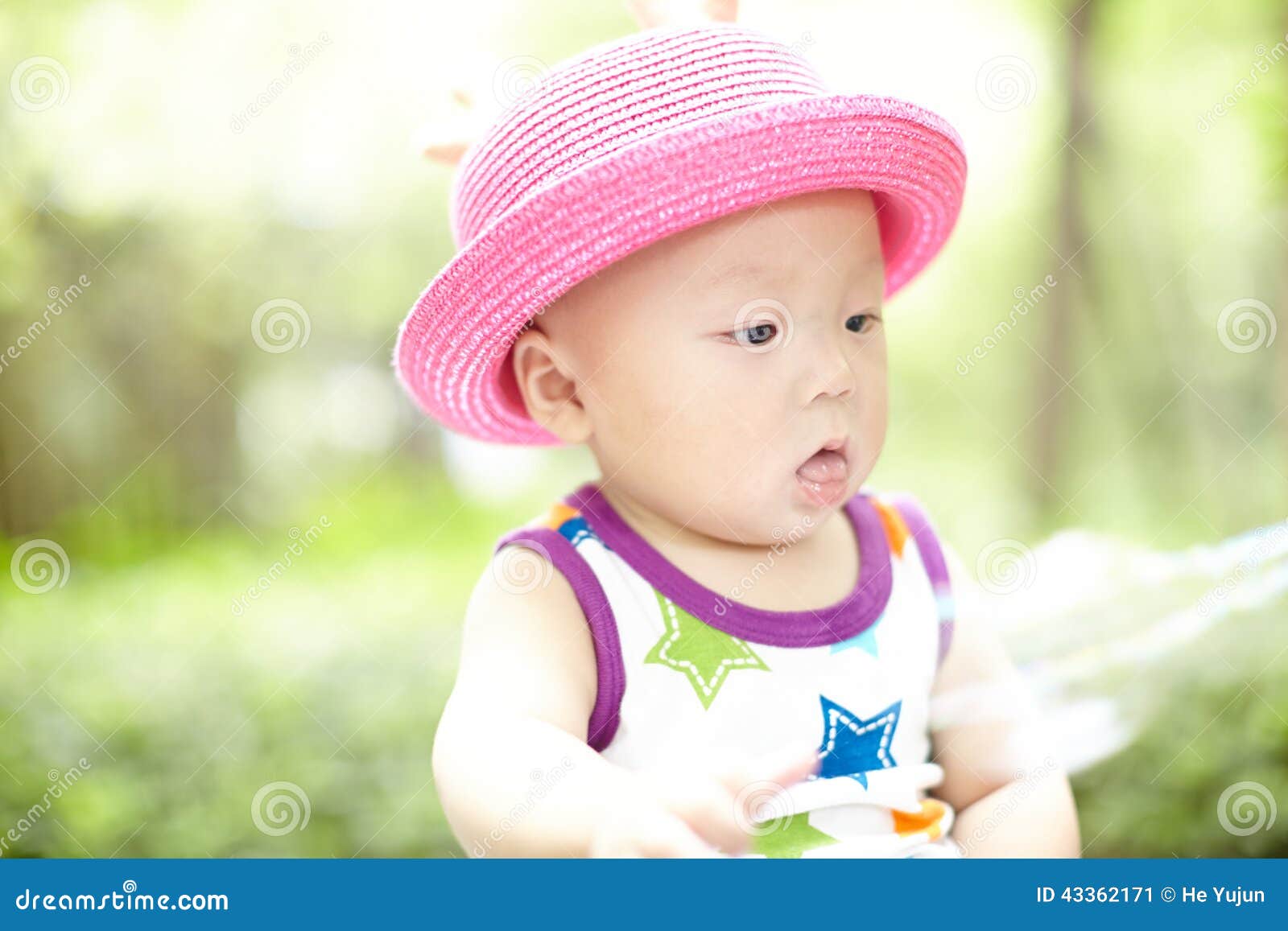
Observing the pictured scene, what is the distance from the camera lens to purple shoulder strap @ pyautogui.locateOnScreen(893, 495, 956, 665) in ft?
4.91

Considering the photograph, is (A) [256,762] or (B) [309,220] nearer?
(A) [256,762]

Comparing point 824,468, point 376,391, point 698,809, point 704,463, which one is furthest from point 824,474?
point 376,391

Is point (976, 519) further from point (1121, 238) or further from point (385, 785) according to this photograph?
point (385, 785)

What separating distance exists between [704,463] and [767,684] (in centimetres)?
27

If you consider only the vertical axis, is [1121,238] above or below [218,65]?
above

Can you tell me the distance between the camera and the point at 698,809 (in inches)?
38.6

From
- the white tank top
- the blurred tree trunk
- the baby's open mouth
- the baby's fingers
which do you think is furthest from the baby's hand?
the blurred tree trunk

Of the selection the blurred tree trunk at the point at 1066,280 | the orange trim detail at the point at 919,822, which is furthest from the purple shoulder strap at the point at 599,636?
the blurred tree trunk at the point at 1066,280

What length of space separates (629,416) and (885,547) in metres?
0.42

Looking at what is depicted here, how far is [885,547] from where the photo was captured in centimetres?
154
